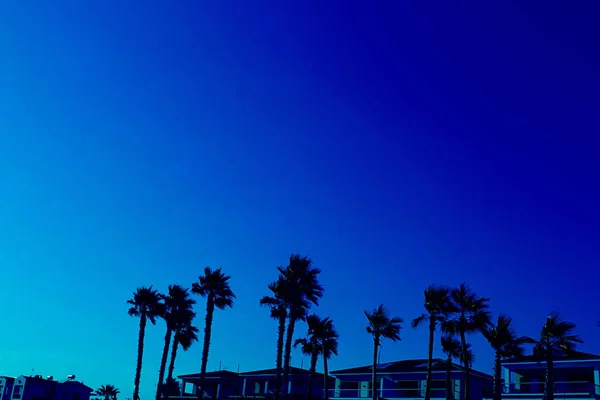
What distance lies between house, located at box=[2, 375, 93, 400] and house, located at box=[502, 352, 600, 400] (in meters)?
90.8

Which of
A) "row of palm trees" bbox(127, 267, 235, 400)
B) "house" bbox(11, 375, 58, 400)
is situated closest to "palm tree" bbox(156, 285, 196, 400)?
"row of palm trees" bbox(127, 267, 235, 400)

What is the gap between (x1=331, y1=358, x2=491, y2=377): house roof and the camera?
219 ft

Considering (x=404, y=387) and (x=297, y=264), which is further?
(x=404, y=387)

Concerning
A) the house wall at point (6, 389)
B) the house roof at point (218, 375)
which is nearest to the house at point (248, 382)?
the house roof at point (218, 375)

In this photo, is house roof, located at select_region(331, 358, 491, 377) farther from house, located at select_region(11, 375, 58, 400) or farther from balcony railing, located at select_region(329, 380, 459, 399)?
house, located at select_region(11, 375, 58, 400)

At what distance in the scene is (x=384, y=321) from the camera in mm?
61469

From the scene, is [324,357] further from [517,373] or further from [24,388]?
[24,388]

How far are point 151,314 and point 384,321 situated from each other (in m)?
24.8

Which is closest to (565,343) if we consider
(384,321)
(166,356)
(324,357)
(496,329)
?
(496,329)

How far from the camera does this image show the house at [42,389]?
11890 cm

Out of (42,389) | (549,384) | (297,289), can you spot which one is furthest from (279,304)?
(42,389)

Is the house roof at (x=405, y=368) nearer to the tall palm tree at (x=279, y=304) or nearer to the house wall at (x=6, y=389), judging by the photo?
the tall palm tree at (x=279, y=304)

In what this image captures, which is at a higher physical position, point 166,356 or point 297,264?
point 297,264

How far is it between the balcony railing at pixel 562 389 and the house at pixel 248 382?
3167 cm
